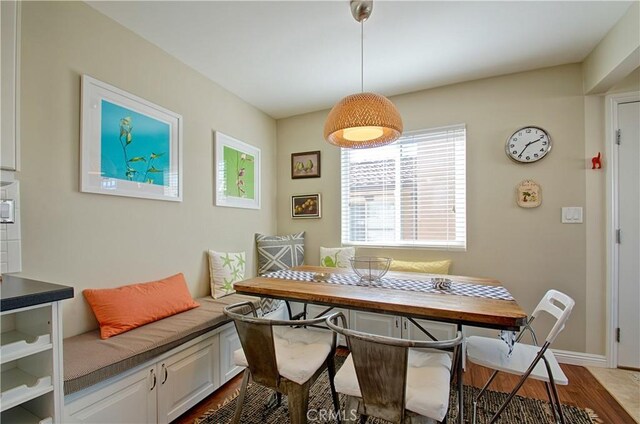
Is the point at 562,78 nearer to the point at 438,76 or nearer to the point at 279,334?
the point at 438,76

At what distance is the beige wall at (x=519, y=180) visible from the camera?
239cm

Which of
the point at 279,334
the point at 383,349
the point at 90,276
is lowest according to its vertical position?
the point at 279,334

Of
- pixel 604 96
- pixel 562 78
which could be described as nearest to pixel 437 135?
pixel 562 78

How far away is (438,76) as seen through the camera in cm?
264

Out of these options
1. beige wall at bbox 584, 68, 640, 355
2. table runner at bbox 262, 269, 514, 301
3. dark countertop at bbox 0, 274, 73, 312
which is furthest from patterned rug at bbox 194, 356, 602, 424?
dark countertop at bbox 0, 274, 73, 312

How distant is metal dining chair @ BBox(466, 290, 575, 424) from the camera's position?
1.39m

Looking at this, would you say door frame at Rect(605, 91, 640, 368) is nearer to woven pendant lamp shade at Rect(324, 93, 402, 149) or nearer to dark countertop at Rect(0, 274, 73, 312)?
woven pendant lamp shade at Rect(324, 93, 402, 149)

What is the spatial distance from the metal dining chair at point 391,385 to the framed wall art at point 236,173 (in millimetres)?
2074

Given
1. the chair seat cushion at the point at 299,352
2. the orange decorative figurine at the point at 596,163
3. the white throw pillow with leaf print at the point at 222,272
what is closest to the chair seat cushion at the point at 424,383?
the chair seat cushion at the point at 299,352

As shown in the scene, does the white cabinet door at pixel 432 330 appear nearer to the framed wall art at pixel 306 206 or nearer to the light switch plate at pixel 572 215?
the light switch plate at pixel 572 215

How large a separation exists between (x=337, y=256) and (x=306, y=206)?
771 mm

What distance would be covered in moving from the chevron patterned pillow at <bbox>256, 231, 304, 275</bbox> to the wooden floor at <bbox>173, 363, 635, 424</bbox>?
1166 mm

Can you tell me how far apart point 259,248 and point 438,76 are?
8.32ft

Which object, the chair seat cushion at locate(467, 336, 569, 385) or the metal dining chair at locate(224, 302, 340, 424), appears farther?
the chair seat cushion at locate(467, 336, 569, 385)
